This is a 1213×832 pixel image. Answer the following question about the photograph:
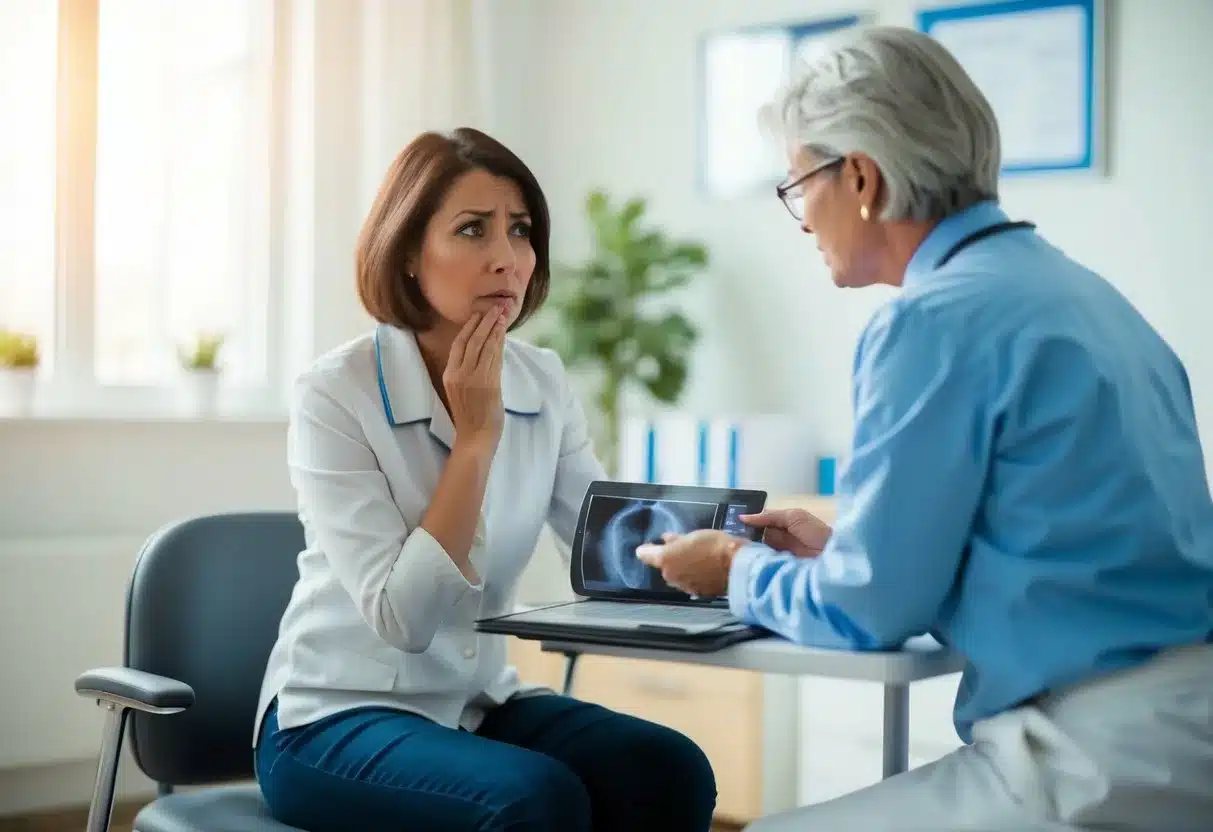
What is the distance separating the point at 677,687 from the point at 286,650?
1869 mm

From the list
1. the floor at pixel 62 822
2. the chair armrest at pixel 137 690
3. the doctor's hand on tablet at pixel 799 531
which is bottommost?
the floor at pixel 62 822

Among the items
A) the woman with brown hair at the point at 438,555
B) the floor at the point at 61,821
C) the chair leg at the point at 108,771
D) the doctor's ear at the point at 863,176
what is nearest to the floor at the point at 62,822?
the floor at the point at 61,821

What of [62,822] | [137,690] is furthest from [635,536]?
[62,822]

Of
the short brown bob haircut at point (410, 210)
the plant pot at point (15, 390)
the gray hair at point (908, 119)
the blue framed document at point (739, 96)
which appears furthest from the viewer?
the blue framed document at point (739, 96)

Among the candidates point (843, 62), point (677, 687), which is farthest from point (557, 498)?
point (677, 687)

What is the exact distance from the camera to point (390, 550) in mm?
1691

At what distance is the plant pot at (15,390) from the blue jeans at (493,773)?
1.83m

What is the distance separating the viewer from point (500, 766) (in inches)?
60.7

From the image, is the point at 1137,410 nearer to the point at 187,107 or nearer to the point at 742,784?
the point at 742,784

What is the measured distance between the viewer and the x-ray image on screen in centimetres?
168

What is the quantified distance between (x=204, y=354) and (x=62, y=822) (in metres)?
1.20

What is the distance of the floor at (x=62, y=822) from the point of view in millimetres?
3283

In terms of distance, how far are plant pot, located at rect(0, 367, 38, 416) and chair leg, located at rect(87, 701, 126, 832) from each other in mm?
1733

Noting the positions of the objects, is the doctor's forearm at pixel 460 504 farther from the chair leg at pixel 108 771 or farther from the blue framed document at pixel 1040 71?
the blue framed document at pixel 1040 71
